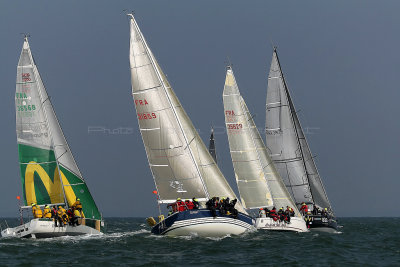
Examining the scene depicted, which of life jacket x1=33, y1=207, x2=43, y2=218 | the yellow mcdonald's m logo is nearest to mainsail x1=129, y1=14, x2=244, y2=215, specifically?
life jacket x1=33, y1=207, x2=43, y2=218

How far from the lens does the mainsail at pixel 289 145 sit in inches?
2026

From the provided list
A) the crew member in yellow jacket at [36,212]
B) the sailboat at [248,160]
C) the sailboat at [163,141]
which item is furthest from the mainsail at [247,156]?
the crew member in yellow jacket at [36,212]

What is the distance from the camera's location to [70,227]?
122 ft

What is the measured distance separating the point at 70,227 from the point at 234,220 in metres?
8.89

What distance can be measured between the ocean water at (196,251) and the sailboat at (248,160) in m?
6.92

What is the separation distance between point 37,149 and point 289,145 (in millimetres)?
19692

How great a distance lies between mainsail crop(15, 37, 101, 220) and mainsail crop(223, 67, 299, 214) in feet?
34.9

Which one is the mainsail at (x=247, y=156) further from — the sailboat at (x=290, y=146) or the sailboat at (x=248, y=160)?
the sailboat at (x=290, y=146)

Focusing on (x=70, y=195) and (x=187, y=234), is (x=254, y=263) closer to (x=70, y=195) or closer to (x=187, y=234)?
(x=187, y=234)

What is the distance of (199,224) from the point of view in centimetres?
3394

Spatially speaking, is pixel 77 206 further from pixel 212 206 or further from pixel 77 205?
pixel 212 206

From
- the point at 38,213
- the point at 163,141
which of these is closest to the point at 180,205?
the point at 163,141

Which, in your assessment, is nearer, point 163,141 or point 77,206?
point 163,141

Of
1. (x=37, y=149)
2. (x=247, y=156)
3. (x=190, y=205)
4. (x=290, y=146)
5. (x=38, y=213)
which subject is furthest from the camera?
(x=290, y=146)
